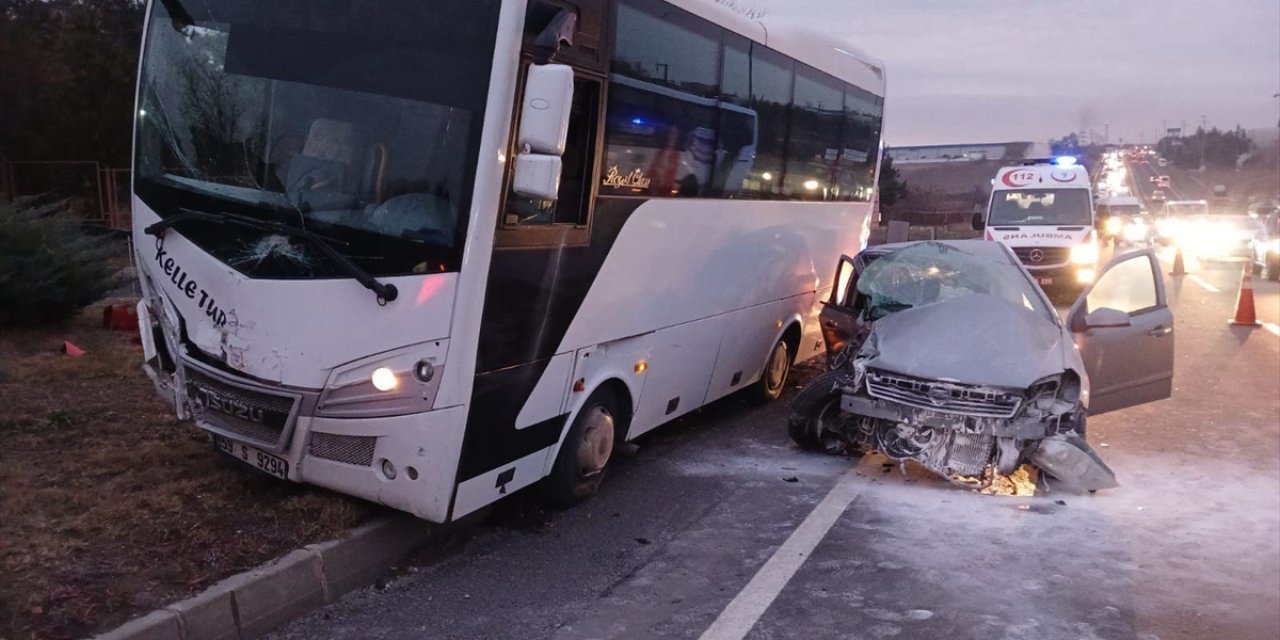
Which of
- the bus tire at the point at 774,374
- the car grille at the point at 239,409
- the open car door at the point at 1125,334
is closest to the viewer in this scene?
the car grille at the point at 239,409

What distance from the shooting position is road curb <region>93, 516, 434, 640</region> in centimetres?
445

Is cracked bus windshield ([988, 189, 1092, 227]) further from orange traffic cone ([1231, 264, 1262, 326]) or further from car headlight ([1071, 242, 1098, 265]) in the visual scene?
orange traffic cone ([1231, 264, 1262, 326])

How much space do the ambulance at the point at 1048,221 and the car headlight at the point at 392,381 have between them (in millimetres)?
16692

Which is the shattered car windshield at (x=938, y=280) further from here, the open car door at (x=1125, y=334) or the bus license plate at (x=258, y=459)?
the bus license plate at (x=258, y=459)

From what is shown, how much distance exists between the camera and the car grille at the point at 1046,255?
2064cm

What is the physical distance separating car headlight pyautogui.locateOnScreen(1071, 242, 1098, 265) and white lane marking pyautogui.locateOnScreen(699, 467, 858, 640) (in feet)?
48.7

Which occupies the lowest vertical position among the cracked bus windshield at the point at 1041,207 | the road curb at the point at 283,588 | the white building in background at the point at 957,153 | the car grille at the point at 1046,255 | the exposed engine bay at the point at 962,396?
the road curb at the point at 283,588

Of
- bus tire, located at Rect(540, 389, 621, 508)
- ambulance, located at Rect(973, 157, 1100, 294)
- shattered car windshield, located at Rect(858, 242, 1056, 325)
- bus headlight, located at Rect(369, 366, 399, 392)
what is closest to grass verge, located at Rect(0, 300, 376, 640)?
bus headlight, located at Rect(369, 366, 399, 392)

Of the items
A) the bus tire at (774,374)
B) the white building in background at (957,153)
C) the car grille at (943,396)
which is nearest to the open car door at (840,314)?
the bus tire at (774,374)

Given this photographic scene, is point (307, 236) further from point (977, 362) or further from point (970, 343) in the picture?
point (970, 343)

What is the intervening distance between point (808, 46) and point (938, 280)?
9.23 ft

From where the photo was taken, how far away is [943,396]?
7.23 m

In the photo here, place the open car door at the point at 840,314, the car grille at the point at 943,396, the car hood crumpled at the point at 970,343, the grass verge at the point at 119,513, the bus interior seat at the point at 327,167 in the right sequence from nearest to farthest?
the grass verge at the point at 119,513, the bus interior seat at the point at 327,167, the car grille at the point at 943,396, the car hood crumpled at the point at 970,343, the open car door at the point at 840,314

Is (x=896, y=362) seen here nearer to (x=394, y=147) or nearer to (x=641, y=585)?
(x=641, y=585)
